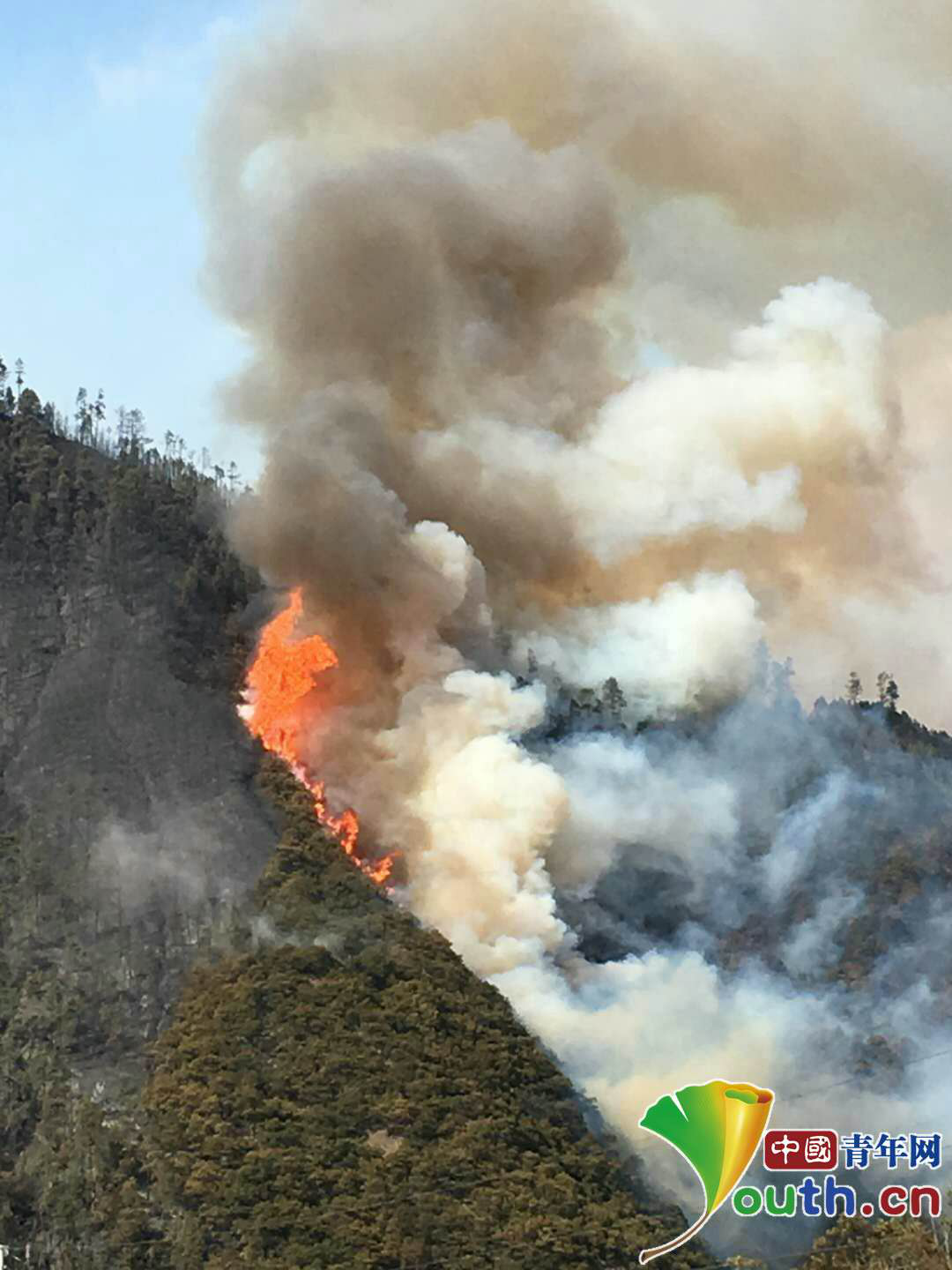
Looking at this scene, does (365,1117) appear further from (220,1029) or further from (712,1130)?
(712,1130)

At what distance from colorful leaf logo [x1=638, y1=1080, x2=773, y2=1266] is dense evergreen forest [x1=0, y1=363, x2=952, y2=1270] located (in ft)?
8.80

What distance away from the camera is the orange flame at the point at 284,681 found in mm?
129750

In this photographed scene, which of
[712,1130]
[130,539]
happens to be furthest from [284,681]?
[712,1130]

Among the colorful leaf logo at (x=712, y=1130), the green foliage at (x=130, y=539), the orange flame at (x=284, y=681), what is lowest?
the colorful leaf logo at (x=712, y=1130)

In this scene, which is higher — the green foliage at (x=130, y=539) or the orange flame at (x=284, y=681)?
the green foliage at (x=130, y=539)

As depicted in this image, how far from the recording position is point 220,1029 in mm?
108125

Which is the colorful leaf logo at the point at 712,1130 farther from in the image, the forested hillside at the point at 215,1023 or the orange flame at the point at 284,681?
the orange flame at the point at 284,681

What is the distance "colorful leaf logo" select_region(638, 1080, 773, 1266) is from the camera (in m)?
97.2

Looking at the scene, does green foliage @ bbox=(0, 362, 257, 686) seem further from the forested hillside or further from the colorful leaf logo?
the colorful leaf logo

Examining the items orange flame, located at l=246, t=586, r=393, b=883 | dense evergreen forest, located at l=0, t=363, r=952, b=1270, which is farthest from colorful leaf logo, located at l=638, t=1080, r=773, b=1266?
orange flame, located at l=246, t=586, r=393, b=883

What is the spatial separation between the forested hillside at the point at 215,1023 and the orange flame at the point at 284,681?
5.50ft

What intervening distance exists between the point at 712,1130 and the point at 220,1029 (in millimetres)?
27911

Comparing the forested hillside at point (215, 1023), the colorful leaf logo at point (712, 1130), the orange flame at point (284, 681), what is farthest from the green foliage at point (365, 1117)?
the orange flame at point (284, 681)

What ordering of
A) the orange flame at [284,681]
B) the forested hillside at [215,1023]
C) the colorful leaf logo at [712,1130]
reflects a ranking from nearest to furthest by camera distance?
1. the colorful leaf logo at [712,1130]
2. the forested hillside at [215,1023]
3. the orange flame at [284,681]
